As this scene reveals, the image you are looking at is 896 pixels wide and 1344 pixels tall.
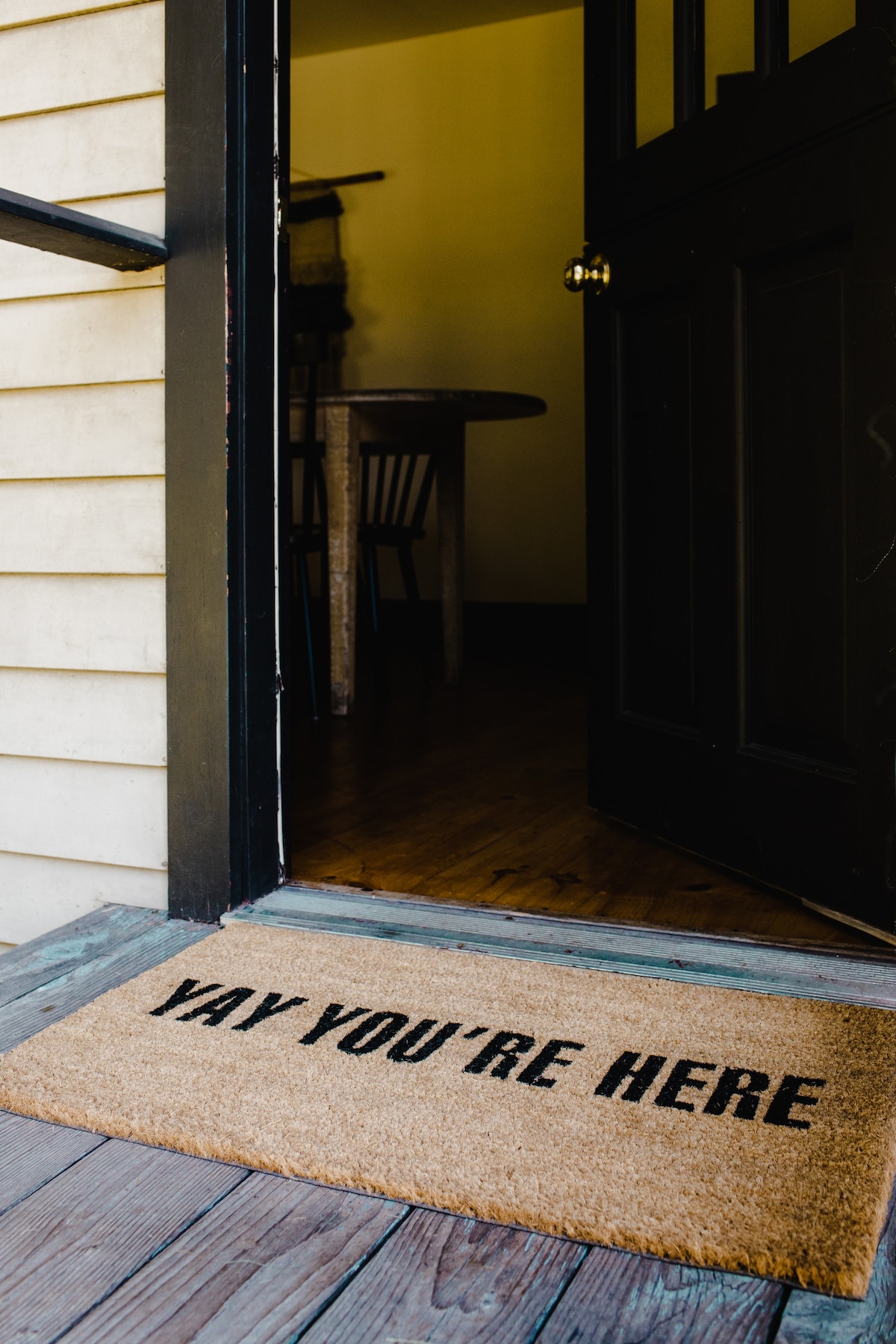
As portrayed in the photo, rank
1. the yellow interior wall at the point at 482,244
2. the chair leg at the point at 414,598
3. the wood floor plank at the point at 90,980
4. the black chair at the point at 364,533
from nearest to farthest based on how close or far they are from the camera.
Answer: the wood floor plank at the point at 90,980, the black chair at the point at 364,533, the chair leg at the point at 414,598, the yellow interior wall at the point at 482,244

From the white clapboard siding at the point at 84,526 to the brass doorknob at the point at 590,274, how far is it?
82 centimetres

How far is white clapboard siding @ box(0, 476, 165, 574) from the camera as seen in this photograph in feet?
5.09

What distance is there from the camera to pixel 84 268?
5.18ft

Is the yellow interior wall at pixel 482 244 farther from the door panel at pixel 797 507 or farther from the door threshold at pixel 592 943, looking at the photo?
the door threshold at pixel 592 943

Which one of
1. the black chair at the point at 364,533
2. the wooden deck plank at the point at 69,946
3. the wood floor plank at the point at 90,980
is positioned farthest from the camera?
the black chair at the point at 364,533

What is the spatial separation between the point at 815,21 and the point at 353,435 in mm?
1951

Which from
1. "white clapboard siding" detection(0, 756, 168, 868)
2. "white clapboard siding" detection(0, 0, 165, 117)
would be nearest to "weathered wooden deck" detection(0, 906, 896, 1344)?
"white clapboard siding" detection(0, 756, 168, 868)

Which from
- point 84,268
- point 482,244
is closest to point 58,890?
point 84,268

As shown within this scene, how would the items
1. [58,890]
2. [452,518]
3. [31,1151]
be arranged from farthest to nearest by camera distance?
1. [452,518]
2. [58,890]
3. [31,1151]

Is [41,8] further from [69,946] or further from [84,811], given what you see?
[69,946]

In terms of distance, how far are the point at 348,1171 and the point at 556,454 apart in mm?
4350

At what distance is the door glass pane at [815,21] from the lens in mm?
1374

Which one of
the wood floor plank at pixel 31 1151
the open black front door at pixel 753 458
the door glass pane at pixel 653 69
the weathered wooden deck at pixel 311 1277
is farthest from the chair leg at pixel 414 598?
the weathered wooden deck at pixel 311 1277

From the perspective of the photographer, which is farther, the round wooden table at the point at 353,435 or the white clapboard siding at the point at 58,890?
the round wooden table at the point at 353,435
